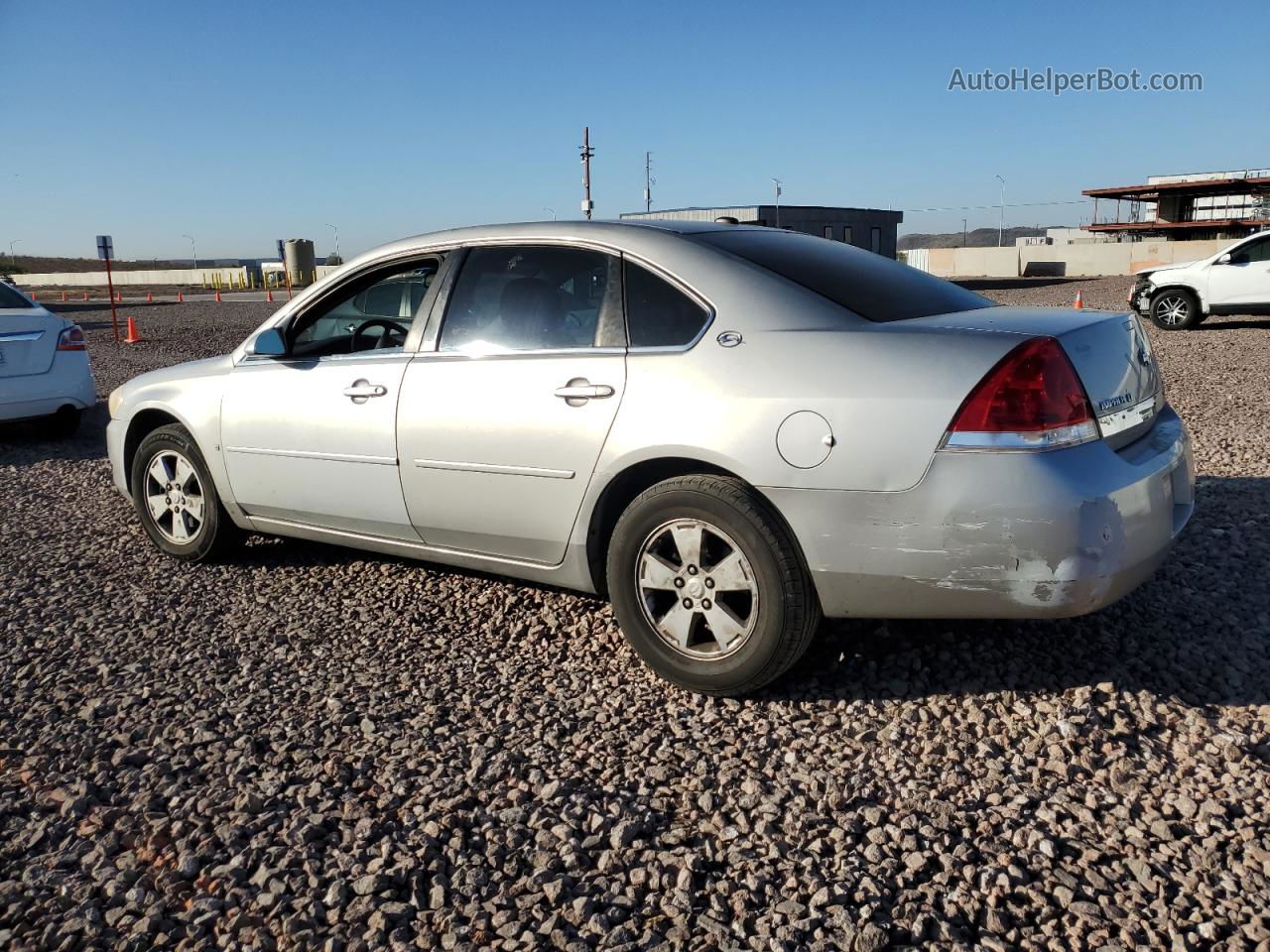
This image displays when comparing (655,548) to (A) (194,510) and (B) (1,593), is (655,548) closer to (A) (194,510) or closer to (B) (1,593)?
Answer: (A) (194,510)

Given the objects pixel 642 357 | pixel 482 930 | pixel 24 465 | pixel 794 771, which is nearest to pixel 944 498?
pixel 794 771

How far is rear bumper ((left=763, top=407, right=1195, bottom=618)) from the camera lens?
115 inches

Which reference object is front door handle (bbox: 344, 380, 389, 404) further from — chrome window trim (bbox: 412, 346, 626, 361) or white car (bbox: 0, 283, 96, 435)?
white car (bbox: 0, 283, 96, 435)

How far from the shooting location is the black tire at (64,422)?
30.5ft

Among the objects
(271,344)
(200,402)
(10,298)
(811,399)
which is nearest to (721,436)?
(811,399)

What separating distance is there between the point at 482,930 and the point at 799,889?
76cm

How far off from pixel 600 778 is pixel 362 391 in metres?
2.06

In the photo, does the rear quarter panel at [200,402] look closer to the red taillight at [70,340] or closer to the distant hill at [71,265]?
the red taillight at [70,340]

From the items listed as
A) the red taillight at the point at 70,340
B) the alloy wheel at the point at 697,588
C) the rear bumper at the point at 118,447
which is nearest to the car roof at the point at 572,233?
the alloy wheel at the point at 697,588

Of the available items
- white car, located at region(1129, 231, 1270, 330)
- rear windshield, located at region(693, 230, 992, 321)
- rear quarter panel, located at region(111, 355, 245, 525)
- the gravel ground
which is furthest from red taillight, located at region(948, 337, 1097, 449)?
white car, located at region(1129, 231, 1270, 330)

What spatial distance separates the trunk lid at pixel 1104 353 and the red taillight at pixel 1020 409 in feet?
0.40

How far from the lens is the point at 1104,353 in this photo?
3246mm

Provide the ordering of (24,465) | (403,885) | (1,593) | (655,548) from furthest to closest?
(24,465) → (1,593) → (655,548) → (403,885)

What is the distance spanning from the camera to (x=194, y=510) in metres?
5.15
